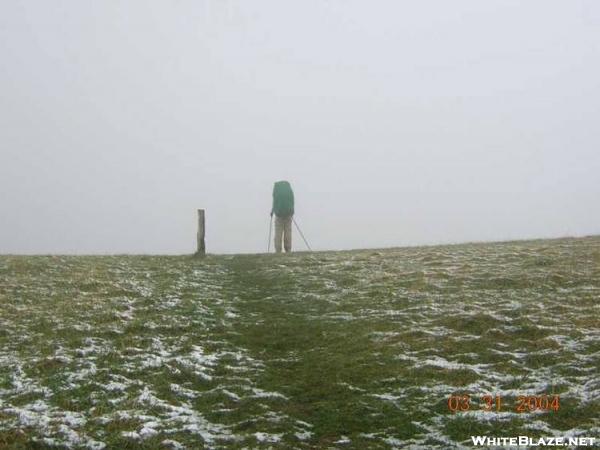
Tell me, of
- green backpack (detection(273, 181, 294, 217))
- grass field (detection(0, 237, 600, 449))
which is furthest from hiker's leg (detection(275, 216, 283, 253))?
grass field (detection(0, 237, 600, 449))

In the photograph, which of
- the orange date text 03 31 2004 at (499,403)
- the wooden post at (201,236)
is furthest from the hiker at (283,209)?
the orange date text 03 31 2004 at (499,403)

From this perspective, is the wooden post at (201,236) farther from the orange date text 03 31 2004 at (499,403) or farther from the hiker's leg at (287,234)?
the orange date text 03 31 2004 at (499,403)

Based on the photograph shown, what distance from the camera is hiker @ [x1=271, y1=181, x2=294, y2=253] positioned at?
32844mm

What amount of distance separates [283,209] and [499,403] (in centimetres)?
2347

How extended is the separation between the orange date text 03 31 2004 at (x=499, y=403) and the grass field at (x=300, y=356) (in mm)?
118

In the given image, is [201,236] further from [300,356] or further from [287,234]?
[300,356]

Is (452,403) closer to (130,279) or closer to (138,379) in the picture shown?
(138,379)

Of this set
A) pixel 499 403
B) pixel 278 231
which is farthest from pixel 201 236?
pixel 499 403

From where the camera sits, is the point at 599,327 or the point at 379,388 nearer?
the point at 379,388

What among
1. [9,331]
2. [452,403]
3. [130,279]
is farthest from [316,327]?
[130,279]

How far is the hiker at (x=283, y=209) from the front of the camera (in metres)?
32.8

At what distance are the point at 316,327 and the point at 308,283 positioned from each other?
19.1 ft

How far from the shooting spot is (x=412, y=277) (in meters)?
20.8

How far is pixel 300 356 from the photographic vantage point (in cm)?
1339
